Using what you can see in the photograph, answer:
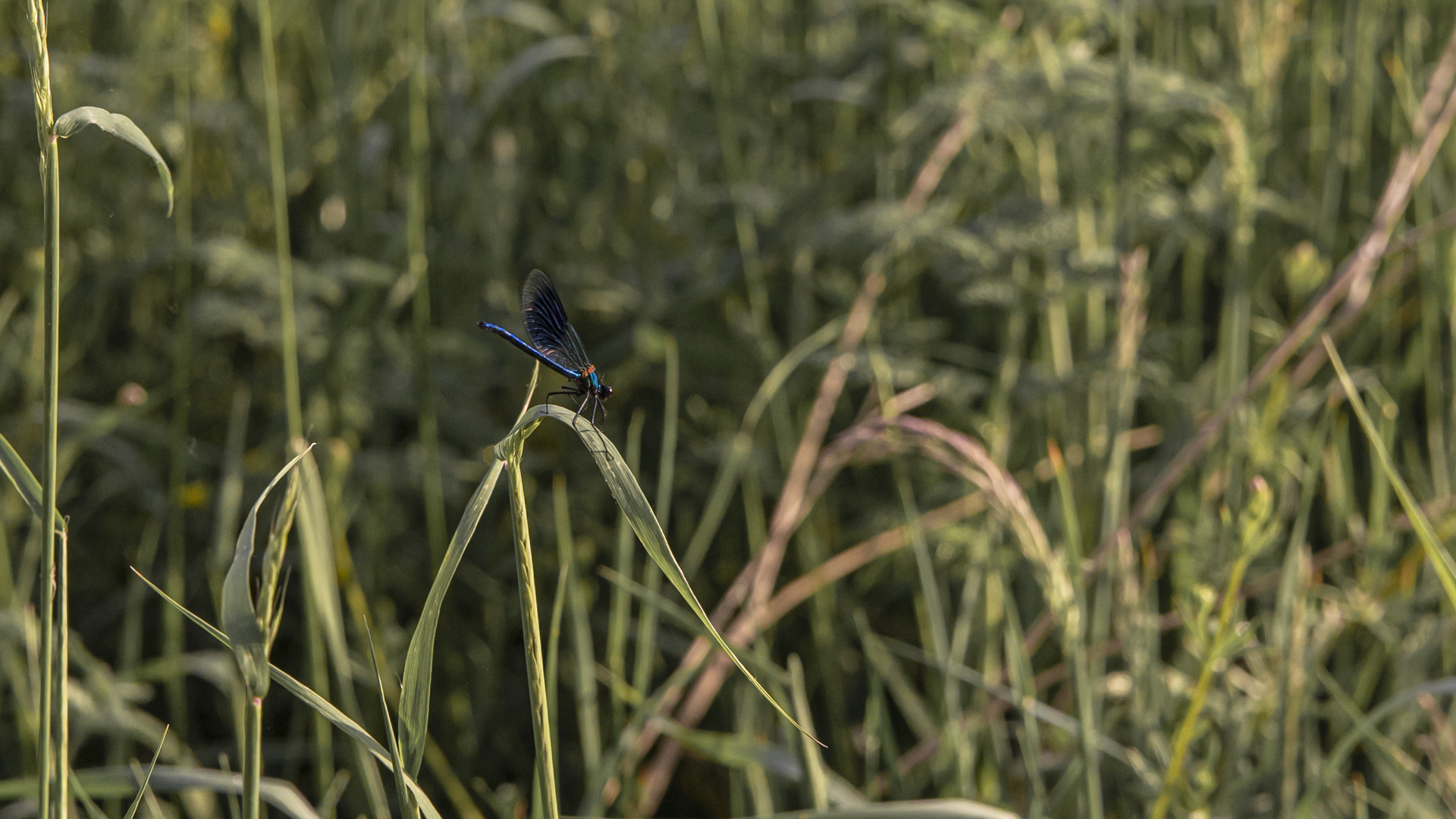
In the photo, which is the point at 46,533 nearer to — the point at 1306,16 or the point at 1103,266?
the point at 1103,266

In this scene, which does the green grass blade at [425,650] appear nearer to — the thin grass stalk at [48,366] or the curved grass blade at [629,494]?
the curved grass blade at [629,494]

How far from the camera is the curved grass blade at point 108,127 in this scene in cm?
57

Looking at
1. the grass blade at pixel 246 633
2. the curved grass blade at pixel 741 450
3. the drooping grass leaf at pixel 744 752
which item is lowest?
the drooping grass leaf at pixel 744 752

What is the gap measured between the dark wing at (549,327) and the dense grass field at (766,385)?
87 mm

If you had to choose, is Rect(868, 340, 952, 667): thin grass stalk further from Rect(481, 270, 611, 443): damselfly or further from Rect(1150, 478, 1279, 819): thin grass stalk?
Rect(481, 270, 611, 443): damselfly

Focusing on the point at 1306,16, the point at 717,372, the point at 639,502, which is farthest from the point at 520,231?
the point at 1306,16

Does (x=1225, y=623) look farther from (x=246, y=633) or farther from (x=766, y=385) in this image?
(x=246, y=633)

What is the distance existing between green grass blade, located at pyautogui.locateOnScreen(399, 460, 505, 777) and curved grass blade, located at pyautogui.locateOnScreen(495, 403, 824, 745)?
0.02 m

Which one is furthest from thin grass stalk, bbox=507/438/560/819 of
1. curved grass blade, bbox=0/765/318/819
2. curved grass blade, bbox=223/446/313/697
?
curved grass blade, bbox=0/765/318/819

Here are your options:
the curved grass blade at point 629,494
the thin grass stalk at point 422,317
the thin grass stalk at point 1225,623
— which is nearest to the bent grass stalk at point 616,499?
the curved grass blade at point 629,494

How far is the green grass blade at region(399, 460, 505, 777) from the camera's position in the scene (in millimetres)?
574

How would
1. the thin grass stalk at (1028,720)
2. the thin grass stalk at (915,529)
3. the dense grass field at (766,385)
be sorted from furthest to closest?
the dense grass field at (766,385) → the thin grass stalk at (915,529) → the thin grass stalk at (1028,720)

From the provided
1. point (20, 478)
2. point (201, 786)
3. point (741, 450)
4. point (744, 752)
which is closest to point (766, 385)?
point (741, 450)

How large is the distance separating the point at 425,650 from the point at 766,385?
35.4 inches
